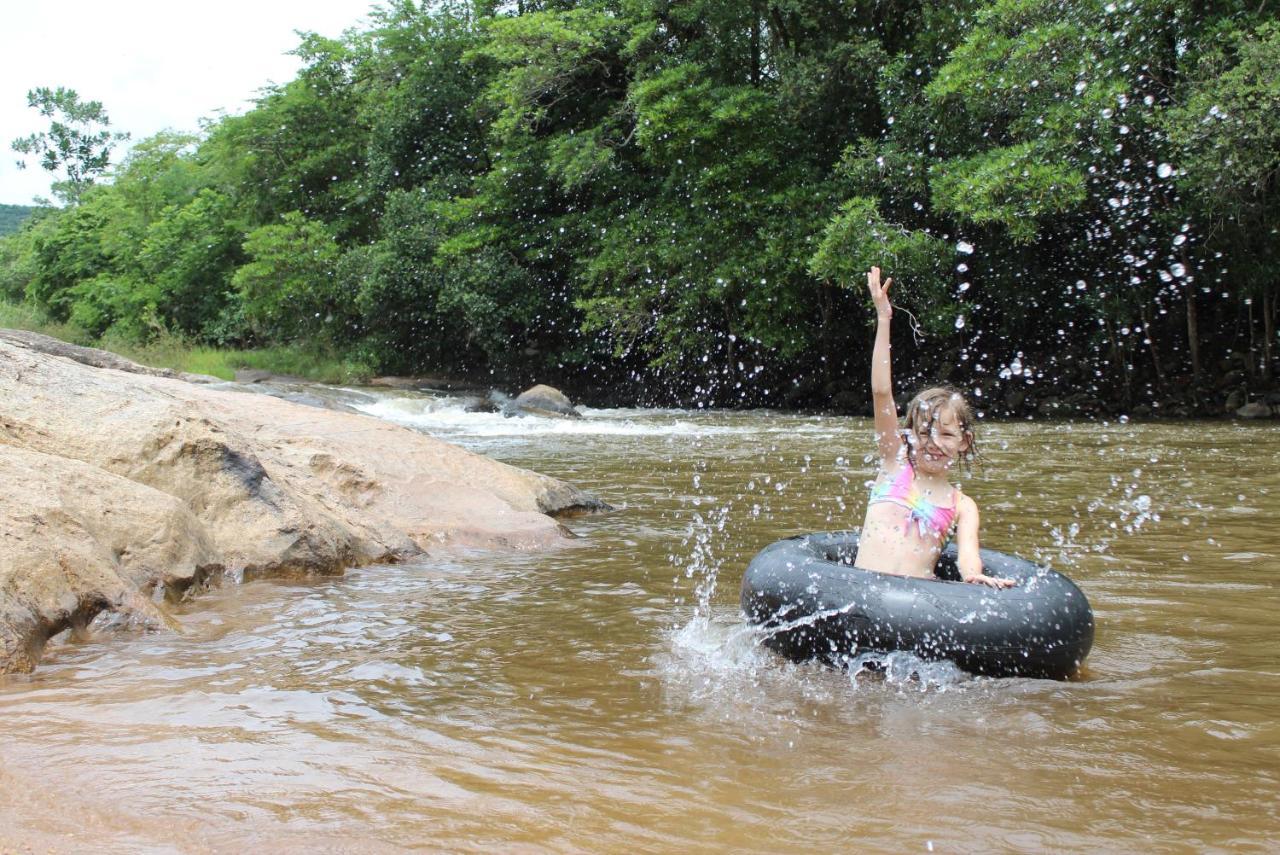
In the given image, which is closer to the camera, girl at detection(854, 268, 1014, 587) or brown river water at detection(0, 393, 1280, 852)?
brown river water at detection(0, 393, 1280, 852)

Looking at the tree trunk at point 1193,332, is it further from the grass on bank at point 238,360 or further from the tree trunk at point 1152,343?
the grass on bank at point 238,360

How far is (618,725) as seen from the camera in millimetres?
3611

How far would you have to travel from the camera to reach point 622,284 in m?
23.5

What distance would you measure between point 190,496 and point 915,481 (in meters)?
3.90

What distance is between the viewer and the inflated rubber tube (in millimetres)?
3975

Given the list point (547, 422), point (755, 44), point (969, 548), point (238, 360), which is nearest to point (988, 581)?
point (969, 548)

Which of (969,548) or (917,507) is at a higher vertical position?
(917,507)

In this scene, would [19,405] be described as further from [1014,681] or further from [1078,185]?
[1078,185]

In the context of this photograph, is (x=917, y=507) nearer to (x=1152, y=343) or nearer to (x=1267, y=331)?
(x=1267, y=331)

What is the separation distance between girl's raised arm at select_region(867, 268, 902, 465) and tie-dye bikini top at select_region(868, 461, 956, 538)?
0.14m

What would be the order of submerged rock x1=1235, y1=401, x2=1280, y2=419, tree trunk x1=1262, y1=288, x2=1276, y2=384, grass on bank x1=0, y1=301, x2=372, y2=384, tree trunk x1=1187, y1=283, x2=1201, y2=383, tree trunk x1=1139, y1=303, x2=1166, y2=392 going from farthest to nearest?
grass on bank x1=0, y1=301, x2=372, y2=384 → tree trunk x1=1139, y1=303, x2=1166, y2=392 → tree trunk x1=1187, y1=283, x2=1201, y2=383 → tree trunk x1=1262, y1=288, x2=1276, y2=384 → submerged rock x1=1235, y1=401, x2=1280, y2=419

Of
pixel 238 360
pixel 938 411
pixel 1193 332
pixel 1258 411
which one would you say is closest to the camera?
pixel 938 411

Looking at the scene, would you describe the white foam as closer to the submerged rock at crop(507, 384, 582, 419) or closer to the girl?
the submerged rock at crop(507, 384, 582, 419)

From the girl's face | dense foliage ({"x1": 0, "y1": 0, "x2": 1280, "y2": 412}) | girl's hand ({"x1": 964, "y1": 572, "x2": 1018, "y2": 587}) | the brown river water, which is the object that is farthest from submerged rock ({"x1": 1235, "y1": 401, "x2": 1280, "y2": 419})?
girl's hand ({"x1": 964, "y1": 572, "x2": 1018, "y2": 587})
